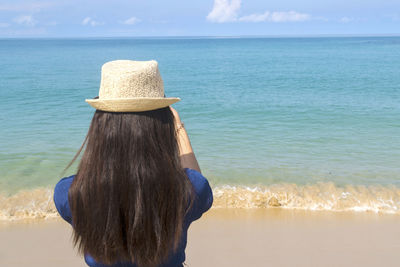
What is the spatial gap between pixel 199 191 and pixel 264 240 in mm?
3814

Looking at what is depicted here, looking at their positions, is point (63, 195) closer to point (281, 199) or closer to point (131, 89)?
point (131, 89)

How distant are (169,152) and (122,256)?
17.0 inches

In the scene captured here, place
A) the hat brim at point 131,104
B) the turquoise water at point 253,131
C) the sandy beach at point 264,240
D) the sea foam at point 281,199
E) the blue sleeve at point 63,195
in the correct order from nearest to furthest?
the hat brim at point 131,104
the blue sleeve at point 63,195
the sandy beach at point 264,240
the sea foam at point 281,199
the turquoise water at point 253,131

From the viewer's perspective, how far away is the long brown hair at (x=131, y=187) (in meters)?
1.42

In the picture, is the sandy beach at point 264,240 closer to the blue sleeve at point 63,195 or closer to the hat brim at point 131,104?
the blue sleeve at point 63,195

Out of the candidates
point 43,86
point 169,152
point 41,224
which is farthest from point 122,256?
point 43,86

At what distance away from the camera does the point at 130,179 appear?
1414 millimetres

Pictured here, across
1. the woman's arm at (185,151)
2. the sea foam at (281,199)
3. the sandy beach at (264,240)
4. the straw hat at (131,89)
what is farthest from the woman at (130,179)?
the sea foam at (281,199)

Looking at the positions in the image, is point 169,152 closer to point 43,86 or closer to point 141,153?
point 141,153

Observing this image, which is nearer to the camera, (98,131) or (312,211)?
(98,131)

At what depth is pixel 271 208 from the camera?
20.4 ft

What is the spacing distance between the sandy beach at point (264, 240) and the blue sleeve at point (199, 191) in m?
3.28

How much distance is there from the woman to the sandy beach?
335 centimetres

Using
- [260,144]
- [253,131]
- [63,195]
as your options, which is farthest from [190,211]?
[253,131]
